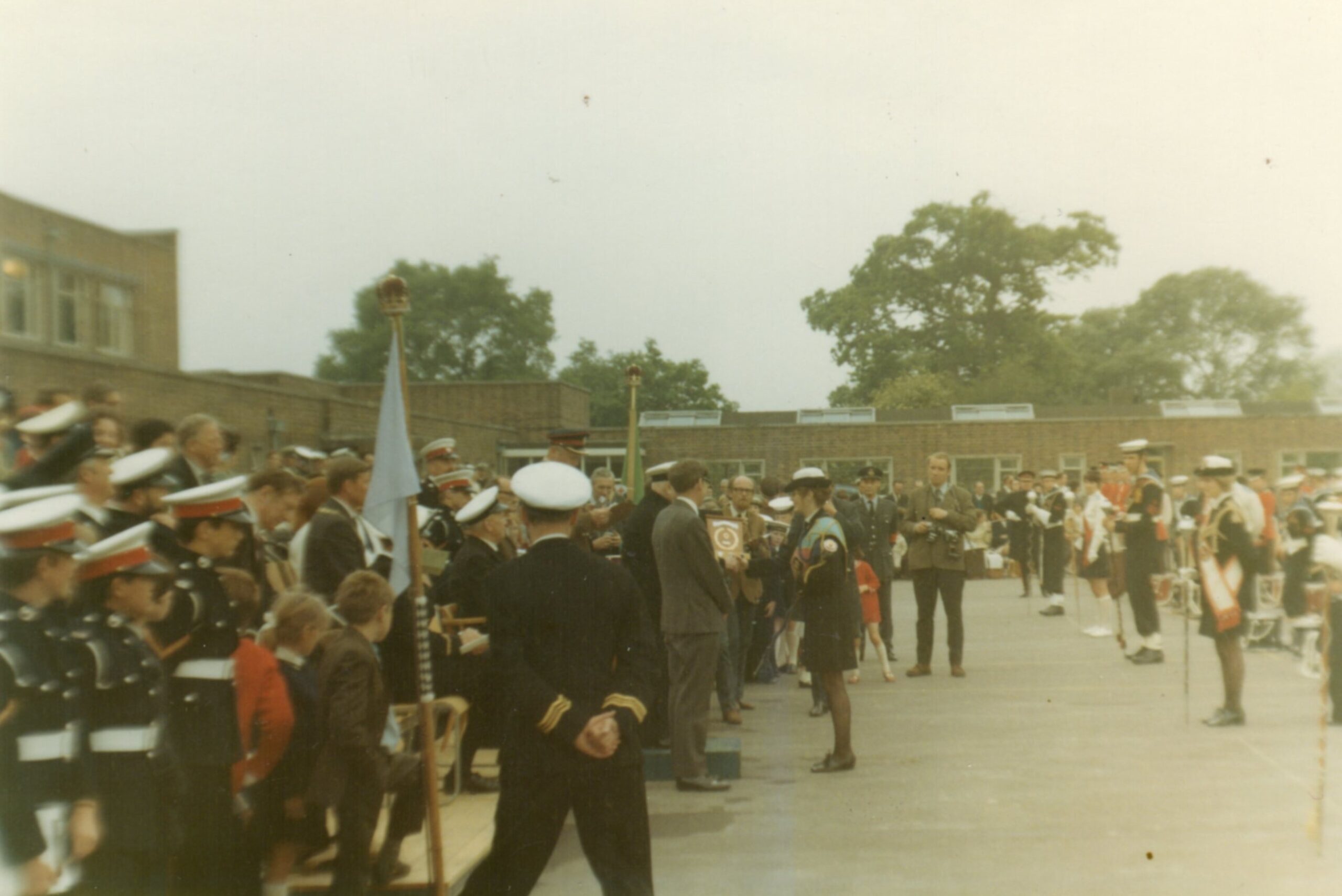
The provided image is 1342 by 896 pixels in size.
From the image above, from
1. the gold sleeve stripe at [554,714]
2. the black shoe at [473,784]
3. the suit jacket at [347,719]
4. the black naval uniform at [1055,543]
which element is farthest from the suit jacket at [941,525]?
the gold sleeve stripe at [554,714]

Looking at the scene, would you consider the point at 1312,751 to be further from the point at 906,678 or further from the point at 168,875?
the point at 168,875

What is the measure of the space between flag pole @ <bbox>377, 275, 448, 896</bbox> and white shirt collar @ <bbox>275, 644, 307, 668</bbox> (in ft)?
1.53

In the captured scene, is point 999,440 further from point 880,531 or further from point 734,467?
point 880,531

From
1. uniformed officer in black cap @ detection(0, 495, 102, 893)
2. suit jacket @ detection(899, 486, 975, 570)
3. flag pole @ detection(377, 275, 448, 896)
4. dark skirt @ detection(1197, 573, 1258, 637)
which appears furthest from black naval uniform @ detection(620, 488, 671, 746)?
uniformed officer in black cap @ detection(0, 495, 102, 893)

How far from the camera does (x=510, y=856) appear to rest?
15.0ft

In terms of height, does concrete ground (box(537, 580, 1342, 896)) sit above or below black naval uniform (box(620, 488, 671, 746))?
below

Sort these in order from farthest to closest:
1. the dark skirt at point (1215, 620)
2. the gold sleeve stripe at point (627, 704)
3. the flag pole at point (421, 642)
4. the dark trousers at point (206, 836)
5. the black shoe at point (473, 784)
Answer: the dark skirt at point (1215, 620)
the black shoe at point (473, 784)
the flag pole at point (421, 642)
the gold sleeve stripe at point (627, 704)
the dark trousers at point (206, 836)

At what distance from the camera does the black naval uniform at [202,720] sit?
4.57m

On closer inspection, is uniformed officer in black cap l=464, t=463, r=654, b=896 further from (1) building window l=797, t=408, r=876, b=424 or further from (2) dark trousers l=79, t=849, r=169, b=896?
(1) building window l=797, t=408, r=876, b=424

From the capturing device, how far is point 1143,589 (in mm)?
13547

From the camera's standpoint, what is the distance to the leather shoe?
29.0 feet

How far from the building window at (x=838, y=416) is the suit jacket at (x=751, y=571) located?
36.2 meters

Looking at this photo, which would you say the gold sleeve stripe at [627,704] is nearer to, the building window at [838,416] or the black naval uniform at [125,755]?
the black naval uniform at [125,755]

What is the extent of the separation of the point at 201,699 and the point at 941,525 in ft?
30.0
